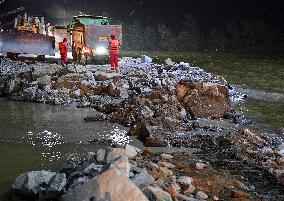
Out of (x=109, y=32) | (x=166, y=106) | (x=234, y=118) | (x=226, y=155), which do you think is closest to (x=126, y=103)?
(x=166, y=106)

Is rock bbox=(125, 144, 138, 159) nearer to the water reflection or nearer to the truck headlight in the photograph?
the water reflection

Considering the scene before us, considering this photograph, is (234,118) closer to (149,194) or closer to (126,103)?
(126,103)

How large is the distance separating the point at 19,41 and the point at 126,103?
9.52 m

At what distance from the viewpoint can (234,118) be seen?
9.67 meters

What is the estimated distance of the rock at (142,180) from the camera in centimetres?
441

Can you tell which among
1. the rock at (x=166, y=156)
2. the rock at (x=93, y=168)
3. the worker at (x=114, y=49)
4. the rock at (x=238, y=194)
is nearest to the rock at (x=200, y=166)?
the rock at (x=166, y=156)

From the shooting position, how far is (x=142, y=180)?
4516 mm

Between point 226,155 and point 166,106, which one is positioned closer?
point 226,155

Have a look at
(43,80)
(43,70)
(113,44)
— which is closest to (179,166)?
(43,80)

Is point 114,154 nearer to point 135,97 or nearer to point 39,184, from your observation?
point 39,184

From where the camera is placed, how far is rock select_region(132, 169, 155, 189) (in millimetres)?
4414

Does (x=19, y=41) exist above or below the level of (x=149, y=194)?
above

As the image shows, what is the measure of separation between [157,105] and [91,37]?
9114 millimetres

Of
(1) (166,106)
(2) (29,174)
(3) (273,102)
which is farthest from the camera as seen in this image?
(3) (273,102)
